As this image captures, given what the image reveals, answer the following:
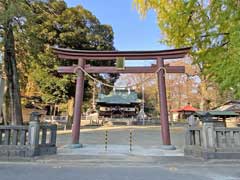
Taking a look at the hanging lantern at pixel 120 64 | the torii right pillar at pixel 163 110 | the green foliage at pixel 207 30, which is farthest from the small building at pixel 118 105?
the torii right pillar at pixel 163 110

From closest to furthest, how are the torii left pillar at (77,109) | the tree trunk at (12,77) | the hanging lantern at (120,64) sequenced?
the torii left pillar at (77,109), the hanging lantern at (120,64), the tree trunk at (12,77)

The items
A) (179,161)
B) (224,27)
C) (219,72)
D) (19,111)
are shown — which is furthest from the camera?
(19,111)

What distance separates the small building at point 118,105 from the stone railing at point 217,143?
1921 centimetres

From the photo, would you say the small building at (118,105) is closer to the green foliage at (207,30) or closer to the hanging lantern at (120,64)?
the green foliage at (207,30)

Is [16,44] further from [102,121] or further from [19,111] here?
[102,121]

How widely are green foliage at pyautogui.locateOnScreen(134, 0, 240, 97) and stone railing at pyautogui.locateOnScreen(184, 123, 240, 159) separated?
1.68m

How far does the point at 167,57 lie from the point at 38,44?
6955mm

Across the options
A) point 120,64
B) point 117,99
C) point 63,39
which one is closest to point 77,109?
point 120,64

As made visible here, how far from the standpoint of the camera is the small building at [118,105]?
27359mm

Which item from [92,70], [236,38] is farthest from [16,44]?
[236,38]

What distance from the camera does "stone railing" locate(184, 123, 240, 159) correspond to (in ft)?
25.6

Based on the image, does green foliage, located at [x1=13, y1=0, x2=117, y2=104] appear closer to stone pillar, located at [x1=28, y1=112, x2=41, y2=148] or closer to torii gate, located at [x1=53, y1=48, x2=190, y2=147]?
torii gate, located at [x1=53, y1=48, x2=190, y2=147]

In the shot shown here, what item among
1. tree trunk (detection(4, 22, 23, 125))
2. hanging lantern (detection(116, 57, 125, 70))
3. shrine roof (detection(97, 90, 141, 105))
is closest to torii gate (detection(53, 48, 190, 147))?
hanging lantern (detection(116, 57, 125, 70))

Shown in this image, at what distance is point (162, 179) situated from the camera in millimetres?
5543
